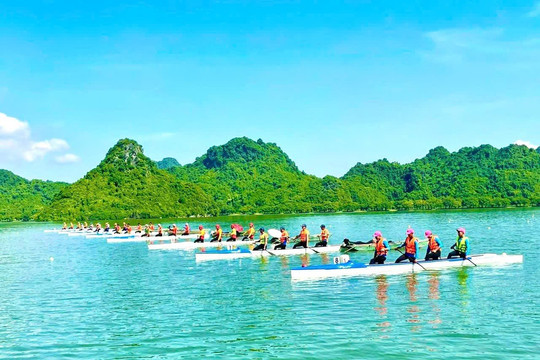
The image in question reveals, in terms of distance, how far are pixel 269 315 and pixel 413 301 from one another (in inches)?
215

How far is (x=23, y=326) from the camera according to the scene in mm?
18312

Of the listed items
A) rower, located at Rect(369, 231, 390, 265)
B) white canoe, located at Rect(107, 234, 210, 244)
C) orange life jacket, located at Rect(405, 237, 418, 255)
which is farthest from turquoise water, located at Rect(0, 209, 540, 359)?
white canoe, located at Rect(107, 234, 210, 244)

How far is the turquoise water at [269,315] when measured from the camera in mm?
14602

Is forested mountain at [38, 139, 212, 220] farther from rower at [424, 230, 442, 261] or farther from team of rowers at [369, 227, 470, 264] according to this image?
rower at [424, 230, 442, 261]

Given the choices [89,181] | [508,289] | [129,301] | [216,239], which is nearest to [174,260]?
[216,239]

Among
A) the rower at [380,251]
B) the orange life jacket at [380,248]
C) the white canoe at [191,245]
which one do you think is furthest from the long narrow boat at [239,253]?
the orange life jacket at [380,248]

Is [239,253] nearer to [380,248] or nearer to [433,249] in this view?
[380,248]

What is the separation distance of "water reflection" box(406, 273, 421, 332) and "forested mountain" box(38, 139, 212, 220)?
13064cm

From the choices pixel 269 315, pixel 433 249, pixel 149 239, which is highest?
pixel 433 249

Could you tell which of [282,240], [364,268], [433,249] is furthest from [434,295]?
[282,240]

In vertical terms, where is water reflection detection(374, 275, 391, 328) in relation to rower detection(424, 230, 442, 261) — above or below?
below

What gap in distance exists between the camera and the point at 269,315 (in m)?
18.6

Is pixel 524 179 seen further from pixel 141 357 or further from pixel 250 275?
pixel 141 357

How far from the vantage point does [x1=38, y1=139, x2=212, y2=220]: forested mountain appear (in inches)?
5950
